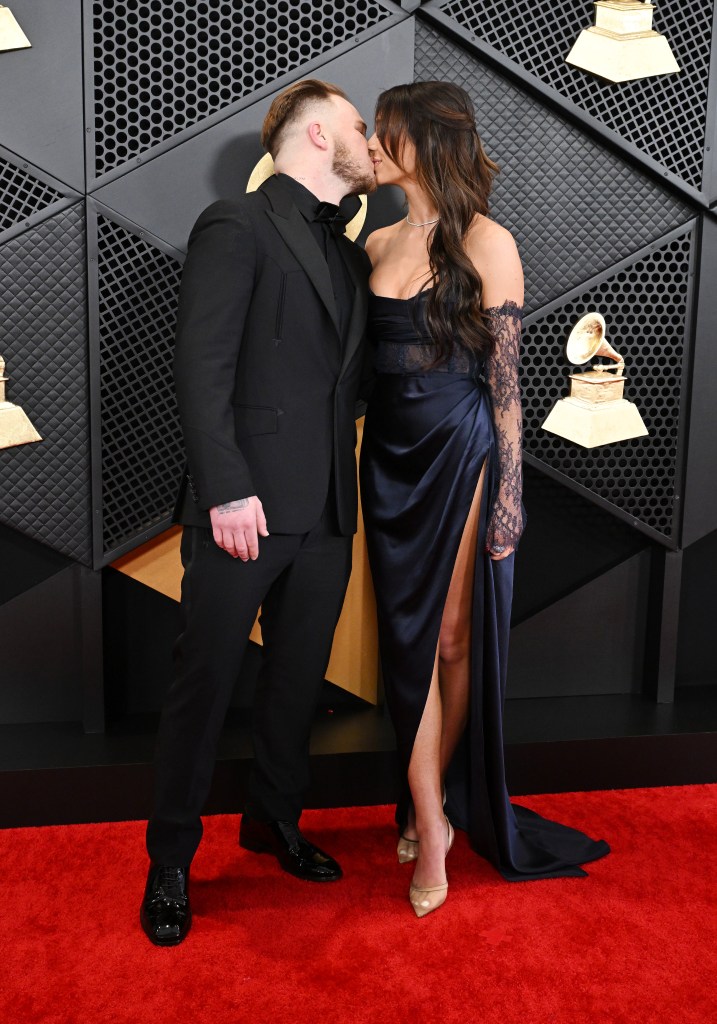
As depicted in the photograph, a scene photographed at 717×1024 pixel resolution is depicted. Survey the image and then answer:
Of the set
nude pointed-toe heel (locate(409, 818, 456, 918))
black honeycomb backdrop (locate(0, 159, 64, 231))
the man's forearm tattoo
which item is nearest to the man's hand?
the man's forearm tattoo

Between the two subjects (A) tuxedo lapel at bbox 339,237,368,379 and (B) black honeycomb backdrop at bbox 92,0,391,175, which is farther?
(B) black honeycomb backdrop at bbox 92,0,391,175

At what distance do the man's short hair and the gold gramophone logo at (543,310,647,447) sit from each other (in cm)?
108

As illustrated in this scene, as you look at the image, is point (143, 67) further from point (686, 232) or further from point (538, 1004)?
point (538, 1004)

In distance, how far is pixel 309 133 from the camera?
243 cm

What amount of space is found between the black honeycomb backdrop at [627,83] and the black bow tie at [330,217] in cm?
93

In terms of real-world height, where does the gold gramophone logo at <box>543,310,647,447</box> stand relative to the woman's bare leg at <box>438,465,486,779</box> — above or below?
above

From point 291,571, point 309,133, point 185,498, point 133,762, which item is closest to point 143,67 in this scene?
point 309,133

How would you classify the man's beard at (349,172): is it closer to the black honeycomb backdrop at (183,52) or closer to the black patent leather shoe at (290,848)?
the black honeycomb backdrop at (183,52)

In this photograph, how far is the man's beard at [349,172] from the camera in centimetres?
245

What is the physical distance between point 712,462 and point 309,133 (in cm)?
172

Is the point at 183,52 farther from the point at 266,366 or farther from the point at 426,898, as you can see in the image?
the point at 426,898

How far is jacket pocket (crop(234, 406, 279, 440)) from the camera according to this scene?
236 centimetres

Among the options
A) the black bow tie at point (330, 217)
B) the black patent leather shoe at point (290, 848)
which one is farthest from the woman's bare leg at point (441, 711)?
the black bow tie at point (330, 217)

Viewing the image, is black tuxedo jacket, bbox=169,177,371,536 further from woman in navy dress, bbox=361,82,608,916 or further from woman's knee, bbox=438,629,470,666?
woman's knee, bbox=438,629,470,666
